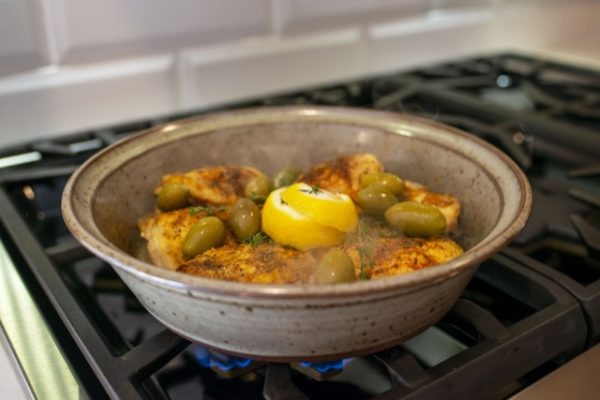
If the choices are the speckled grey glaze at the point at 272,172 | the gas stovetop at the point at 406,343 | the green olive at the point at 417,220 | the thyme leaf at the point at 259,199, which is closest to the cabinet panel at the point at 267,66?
the gas stovetop at the point at 406,343

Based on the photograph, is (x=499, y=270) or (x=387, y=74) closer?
(x=499, y=270)

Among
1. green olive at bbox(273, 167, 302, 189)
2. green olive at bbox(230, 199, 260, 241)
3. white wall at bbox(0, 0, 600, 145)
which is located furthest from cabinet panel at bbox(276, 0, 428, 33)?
green olive at bbox(230, 199, 260, 241)

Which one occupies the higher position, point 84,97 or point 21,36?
point 21,36

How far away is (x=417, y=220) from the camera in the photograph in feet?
2.04

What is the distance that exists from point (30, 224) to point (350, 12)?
769 millimetres

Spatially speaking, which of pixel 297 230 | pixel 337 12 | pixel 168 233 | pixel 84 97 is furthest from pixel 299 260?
pixel 337 12

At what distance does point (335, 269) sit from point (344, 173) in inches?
7.8

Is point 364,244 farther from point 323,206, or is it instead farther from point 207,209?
point 207,209

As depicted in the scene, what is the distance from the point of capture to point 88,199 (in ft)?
1.90

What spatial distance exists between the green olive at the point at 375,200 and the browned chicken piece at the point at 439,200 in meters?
0.03

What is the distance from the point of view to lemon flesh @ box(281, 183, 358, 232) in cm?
60

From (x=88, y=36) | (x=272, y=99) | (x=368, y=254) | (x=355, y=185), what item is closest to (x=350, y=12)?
(x=272, y=99)

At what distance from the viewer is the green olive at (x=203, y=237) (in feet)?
2.00

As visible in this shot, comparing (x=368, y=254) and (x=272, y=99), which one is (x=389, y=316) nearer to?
(x=368, y=254)
